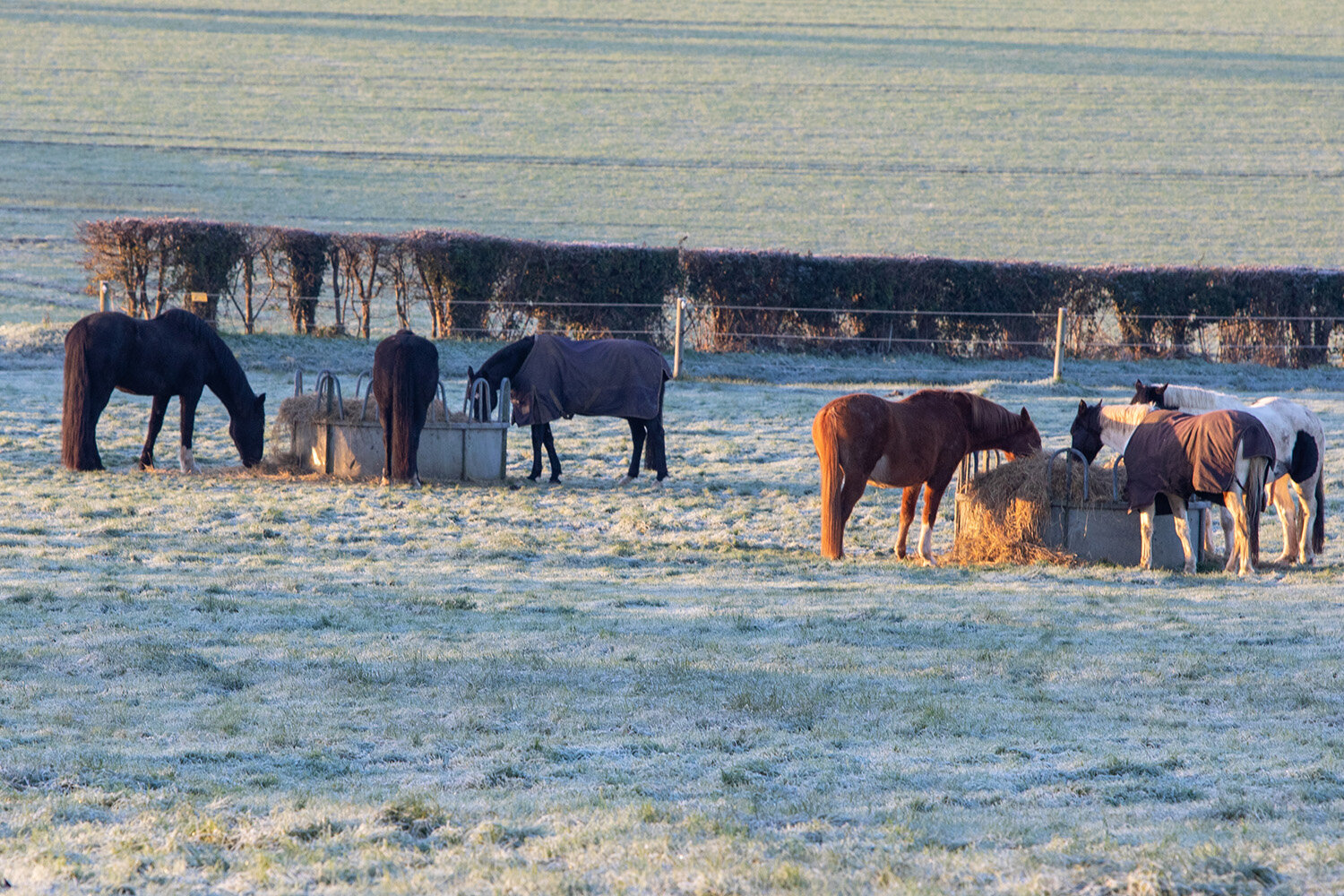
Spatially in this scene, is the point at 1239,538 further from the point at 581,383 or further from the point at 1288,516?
the point at 581,383

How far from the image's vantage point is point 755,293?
Result: 21609mm

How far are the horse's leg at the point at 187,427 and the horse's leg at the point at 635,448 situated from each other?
159 inches

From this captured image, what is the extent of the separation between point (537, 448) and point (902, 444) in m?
4.23

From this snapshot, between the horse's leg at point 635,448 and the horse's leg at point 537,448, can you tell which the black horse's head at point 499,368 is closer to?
the horse's leg at point 537,448

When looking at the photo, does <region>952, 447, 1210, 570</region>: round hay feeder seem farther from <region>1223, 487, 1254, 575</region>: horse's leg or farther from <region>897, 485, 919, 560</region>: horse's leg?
<region>897, 485, 919, 560</region>: horse's leg

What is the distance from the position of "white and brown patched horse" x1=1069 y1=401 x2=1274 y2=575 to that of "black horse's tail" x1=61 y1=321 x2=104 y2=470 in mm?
8920

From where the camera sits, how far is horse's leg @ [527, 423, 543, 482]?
12.2 metres

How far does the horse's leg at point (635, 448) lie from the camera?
482 inches

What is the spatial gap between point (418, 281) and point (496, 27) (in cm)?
3326

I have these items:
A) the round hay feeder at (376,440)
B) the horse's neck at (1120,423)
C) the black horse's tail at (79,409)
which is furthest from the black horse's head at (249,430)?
the horse's neck at (1120,423)

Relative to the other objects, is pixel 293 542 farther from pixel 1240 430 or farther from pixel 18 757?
pixel 1240 430

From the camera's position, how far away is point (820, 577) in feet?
28.1

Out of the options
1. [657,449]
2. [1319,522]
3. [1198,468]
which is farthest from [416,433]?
[1319,522]

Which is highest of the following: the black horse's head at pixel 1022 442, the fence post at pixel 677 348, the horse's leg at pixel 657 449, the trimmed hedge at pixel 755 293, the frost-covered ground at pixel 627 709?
the trimmed hedge at pixel 755 293
